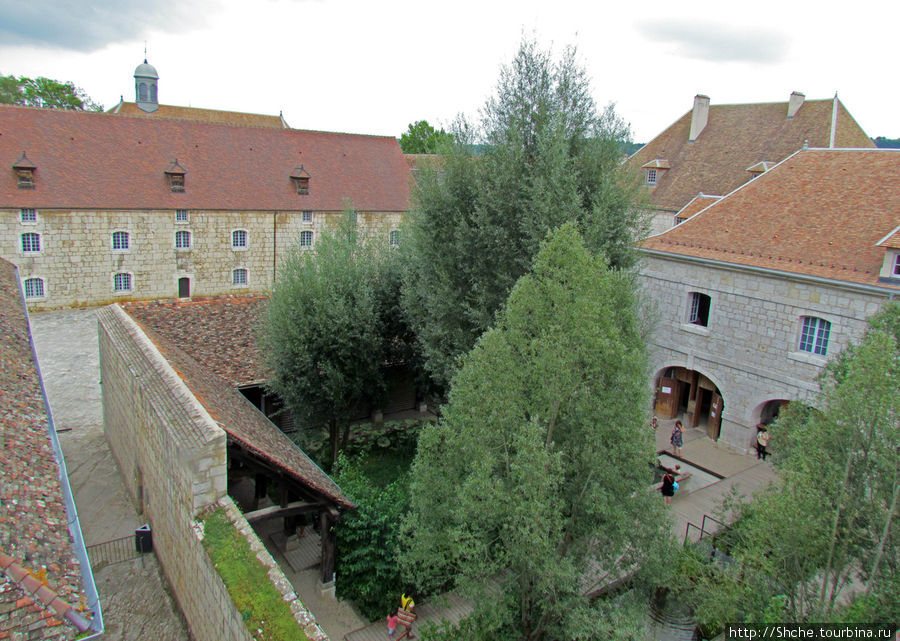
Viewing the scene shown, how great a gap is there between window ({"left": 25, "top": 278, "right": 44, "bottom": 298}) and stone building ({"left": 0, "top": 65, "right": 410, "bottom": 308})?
40mm

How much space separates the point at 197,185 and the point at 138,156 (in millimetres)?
3087

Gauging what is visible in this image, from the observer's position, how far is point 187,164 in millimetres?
30688

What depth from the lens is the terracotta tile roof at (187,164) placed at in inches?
1067

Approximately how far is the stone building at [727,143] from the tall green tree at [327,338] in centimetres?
1485

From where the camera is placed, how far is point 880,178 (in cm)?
1603


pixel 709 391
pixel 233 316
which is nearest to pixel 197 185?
pixel 233 316

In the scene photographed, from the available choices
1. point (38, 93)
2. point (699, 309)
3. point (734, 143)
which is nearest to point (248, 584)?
point (699, 309)

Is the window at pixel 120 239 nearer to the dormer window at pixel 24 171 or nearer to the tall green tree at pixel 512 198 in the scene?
the dormer window at pixel 24 171

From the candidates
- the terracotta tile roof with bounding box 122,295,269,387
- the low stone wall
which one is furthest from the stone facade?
the low stone wall

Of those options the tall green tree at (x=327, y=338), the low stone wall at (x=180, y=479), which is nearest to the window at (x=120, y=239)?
the tall green tree at (x=327, y=338)

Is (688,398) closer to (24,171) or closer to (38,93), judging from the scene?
(24,171)

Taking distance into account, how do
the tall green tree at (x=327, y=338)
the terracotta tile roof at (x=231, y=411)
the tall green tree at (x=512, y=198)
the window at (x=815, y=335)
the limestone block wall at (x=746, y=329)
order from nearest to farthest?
the terracotta tile roof at (x=231, y=411) < the tall green tree at (x=512, y=198) < the tall green tree at (x=327, y=338) < the limestone block wall at (x=746, y=329) < the window at (x=815, y=335)

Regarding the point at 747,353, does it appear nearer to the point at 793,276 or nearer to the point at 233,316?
the point at 793,276

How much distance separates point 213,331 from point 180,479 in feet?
26.8
